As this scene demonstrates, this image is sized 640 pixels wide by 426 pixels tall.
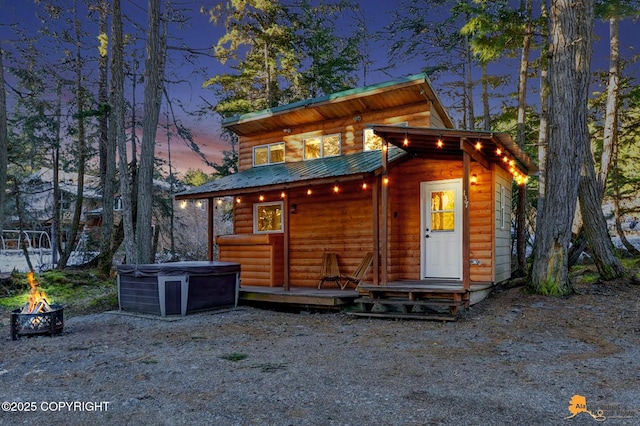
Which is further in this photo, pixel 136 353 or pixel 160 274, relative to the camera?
pixel 160 274

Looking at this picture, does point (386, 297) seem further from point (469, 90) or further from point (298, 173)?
point (469, 90)

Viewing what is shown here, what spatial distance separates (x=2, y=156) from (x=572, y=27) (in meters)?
12.5

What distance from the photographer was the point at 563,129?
8.66m

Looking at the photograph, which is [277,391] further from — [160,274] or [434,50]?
[434,50]

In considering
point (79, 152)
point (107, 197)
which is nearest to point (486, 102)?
point (107, 197)

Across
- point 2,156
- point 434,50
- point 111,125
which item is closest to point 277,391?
point 2,156

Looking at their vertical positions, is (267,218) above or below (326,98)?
below

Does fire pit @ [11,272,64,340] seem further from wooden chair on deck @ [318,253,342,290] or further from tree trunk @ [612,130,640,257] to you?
tree trunk @ [612,130,640,257]

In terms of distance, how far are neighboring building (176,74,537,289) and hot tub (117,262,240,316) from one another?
1371 millimetres

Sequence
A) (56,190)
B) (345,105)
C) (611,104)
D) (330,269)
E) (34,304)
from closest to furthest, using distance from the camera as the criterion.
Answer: (34,304), (330,269), (345,105), (611,104), (56,190)

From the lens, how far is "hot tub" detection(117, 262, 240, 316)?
7.93 meters

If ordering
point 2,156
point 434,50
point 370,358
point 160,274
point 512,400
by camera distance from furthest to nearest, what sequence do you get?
point 434,50 < point 2,156 < point 160,274 < point 370,358 < point 512,400

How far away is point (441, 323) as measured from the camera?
6.99 metres

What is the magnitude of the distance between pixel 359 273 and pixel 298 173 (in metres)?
2.55
